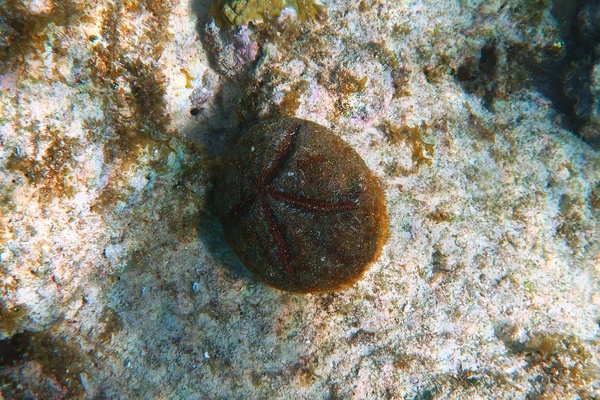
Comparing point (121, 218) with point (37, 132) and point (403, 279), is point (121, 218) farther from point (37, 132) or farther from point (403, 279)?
point (403, 279)

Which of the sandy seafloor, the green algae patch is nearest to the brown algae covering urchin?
the sandy seafloor

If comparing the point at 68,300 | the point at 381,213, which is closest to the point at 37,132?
the point at 68,300

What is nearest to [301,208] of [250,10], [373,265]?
[373,265]

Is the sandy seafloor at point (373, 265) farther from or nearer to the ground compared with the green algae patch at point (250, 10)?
nearer to the ground

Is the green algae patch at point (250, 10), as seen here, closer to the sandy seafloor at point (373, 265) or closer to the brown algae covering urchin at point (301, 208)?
the sandy seafloor at point (373, 265)

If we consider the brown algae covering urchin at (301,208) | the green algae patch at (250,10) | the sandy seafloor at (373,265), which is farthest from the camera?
the green algae patch at (250,10)

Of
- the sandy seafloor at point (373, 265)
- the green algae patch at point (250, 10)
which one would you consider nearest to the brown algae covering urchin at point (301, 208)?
the sandy seafloor at point (373, 265)

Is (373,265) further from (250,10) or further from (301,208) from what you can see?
(250,10)
